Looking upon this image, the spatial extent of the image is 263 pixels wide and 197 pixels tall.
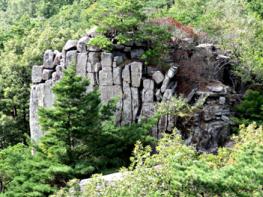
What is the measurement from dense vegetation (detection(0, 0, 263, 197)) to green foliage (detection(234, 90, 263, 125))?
0.03m

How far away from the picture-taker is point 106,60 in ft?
53.3

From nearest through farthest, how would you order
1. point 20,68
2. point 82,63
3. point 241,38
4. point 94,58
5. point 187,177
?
1. point 187,177
2. point 94,58
3. point 82,63
4. point 241,38
5. point 20,68

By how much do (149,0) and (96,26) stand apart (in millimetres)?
16669

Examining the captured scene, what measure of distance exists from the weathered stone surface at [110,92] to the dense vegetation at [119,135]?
115cm

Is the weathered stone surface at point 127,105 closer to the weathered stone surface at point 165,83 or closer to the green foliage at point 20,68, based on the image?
the weathered stone surface at point 165,83

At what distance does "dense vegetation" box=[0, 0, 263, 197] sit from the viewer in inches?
330

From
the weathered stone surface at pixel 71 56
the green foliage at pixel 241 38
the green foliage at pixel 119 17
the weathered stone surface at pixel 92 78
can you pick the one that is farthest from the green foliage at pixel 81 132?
the green foliage at pixel 241 38

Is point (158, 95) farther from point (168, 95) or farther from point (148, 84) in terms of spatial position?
point (148, 84)

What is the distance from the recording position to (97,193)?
909 centimetres

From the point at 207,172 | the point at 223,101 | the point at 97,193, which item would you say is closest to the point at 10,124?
the point at 223,101

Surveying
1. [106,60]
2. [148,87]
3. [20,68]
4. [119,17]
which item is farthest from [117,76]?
[20,68]

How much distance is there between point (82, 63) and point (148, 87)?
2469 mm

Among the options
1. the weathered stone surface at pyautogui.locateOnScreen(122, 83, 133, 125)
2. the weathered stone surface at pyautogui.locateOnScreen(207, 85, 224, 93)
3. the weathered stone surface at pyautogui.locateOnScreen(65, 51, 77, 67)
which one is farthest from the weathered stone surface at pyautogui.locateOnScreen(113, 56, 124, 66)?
the weathered stone surface at pyautogui.locateOnScreen(207, 85, 224, 93)

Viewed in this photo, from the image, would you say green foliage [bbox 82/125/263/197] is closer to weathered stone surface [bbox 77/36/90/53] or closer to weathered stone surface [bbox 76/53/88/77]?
weathered stone surface [bbox 76/53/88/77]
